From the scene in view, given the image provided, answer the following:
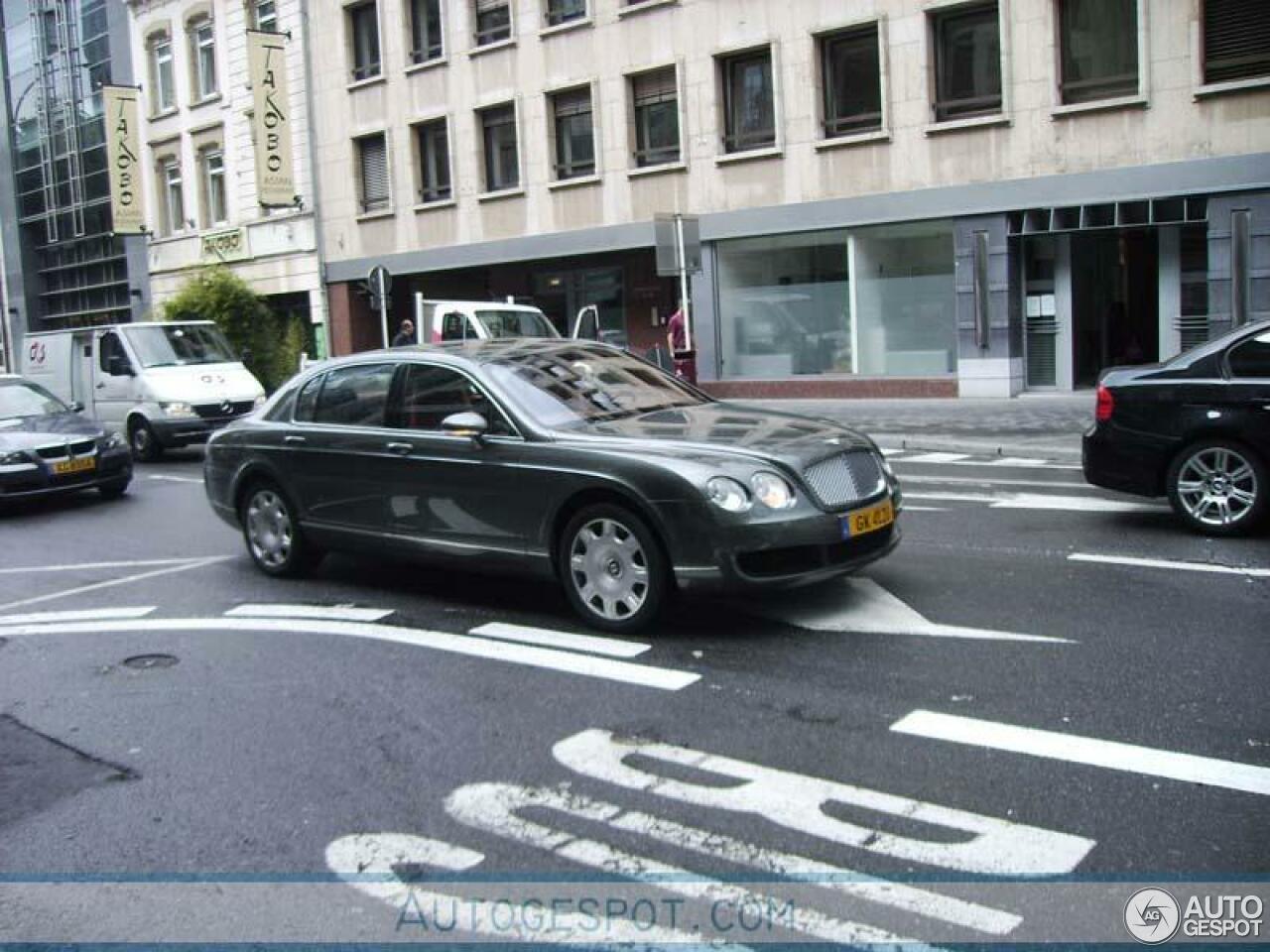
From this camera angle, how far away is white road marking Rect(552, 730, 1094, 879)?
12.3 ft

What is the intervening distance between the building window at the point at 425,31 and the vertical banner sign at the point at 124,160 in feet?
37.3

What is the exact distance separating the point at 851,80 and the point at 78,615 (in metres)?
18.1

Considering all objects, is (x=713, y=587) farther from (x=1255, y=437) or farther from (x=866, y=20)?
(x=866, y=20)

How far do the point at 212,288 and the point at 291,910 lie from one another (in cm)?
3098

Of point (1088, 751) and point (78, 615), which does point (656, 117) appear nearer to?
point (78, 615)

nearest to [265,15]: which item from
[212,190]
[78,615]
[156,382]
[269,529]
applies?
[212,190]

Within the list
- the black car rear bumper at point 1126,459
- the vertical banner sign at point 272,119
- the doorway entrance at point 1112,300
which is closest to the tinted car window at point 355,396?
the black car rear bumper at point 1126,459

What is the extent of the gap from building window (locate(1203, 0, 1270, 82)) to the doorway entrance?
266cm

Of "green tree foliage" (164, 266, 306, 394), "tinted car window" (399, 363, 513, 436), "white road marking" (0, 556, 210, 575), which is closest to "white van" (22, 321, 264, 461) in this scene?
"white road marking" (0, 556, 210, 575)

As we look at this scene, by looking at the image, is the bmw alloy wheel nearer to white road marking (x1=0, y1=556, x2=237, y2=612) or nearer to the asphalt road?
the asphalt road

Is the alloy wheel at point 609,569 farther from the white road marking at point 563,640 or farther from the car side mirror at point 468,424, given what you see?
the car side mirror at point 468,424

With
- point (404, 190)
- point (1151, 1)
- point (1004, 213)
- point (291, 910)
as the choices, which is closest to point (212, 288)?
point (404, 190)

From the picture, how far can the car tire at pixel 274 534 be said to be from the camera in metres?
8.30

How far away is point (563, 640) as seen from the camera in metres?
6.46
